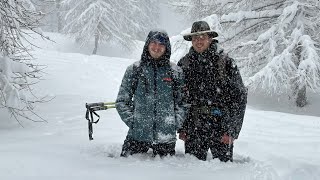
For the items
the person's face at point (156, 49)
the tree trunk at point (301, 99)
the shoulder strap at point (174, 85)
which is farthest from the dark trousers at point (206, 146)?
the tree trunk at point (301, 99)

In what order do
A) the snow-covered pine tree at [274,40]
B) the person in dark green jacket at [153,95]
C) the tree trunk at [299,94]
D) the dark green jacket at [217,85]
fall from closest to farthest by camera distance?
the person in dark green jacket at [153,95] < the dark green jacket at [217,85] < the snow-covered pine tree at [274,40] < the tree trunk at [299,94]

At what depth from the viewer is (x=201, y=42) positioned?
4641 millimetres

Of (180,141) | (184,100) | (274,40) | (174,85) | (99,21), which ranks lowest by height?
(180,141)

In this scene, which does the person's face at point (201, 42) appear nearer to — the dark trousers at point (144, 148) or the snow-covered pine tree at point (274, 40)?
the dark trousers at point (144, 148)

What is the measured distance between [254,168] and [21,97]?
18.0 feet

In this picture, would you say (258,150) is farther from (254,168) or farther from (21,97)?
(21,97)

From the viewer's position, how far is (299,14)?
13203 mm

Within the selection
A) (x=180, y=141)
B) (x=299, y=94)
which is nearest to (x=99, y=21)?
(x=299, y=94)

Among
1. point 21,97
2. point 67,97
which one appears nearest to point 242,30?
point 67,97

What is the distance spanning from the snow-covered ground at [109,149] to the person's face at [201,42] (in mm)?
1206

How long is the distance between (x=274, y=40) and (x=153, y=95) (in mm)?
9456

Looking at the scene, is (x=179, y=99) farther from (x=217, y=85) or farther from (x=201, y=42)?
(x=201, y=42)

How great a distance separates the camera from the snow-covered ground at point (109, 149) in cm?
400

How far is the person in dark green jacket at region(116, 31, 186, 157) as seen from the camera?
437 cm
